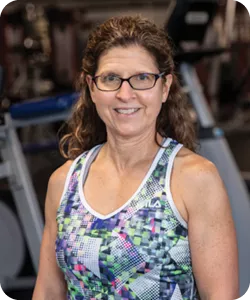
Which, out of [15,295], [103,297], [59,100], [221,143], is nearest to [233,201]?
[221,143]

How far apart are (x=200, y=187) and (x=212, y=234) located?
122mm

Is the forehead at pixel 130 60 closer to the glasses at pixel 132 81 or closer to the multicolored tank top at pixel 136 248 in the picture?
the glasses at pixel 132 81

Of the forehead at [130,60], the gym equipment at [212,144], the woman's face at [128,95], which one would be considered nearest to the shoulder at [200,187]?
the woman's face at [128,95]

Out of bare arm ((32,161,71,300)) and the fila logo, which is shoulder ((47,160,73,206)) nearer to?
bare arm ((32,161,71,300))

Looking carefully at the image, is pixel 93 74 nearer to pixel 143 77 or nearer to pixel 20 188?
pixel 143 77

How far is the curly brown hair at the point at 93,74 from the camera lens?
1465 millimetres

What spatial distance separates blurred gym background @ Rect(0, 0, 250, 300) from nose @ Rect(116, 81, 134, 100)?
213 cm

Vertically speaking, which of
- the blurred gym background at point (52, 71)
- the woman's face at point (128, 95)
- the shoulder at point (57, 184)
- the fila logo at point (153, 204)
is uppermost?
the woman's face at point (128, 95)

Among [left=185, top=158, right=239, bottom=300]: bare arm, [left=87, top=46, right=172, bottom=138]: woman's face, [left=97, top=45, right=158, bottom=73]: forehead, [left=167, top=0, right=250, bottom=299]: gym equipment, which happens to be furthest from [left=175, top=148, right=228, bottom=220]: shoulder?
[left=167, top=0, right=250, bottom=299]: gym equipment

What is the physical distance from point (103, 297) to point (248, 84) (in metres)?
8.44

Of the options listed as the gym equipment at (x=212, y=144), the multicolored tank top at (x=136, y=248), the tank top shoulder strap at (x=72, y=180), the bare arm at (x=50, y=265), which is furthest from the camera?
the gym equipment at (x=212, y=144)

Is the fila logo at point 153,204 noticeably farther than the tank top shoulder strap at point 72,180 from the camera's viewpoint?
No

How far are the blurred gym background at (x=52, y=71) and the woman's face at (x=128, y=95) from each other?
207cm

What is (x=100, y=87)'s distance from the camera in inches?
57.8
